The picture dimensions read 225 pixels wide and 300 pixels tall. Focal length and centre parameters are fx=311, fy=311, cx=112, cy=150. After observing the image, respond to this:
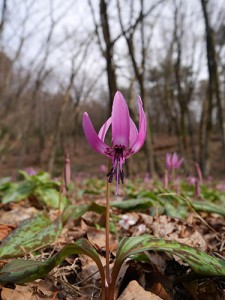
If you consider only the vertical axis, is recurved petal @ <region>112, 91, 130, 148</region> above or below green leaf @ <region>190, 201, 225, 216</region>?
above

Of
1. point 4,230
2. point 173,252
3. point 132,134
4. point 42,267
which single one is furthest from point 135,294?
point 4,230

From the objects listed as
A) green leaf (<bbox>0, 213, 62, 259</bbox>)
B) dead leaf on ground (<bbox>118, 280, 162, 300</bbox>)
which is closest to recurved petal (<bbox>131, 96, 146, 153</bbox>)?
dead leaf on ground (<bbox>118, 280, 162, 300</bbox>)

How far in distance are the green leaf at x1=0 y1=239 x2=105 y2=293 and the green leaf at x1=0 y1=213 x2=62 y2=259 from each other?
0.67ft

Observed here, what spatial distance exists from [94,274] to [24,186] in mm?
1529

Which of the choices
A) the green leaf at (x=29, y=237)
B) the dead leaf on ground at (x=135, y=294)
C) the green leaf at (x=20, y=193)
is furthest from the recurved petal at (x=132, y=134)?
the green leaf at (x=20, y=193)

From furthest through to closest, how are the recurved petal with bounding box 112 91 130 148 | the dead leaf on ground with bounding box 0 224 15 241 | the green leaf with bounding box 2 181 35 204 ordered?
the green leaf with bounding box 2 181 35 204, the dead leaf on ground with bounding box 0 224 15 241, the recurved petal with bounding box 112 91 130 148

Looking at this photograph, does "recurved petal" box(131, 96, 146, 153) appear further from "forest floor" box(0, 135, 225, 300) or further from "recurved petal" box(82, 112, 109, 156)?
"forest floor" box(0, 135, 225, 300)

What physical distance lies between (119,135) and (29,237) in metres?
0.71

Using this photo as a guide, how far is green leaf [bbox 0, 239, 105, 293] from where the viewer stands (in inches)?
34.4

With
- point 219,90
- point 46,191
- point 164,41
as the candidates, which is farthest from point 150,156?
point 164,41

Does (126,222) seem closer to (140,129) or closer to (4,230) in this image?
(4,230)

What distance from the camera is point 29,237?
126 cm

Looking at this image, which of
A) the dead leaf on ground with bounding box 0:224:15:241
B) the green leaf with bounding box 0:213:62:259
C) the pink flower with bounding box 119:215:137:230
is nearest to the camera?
the green leaf with bounding box 0:213:62:259

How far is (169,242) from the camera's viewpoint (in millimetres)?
949
